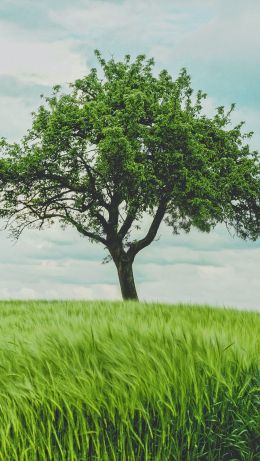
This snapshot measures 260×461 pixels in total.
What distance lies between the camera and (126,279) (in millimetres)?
26016

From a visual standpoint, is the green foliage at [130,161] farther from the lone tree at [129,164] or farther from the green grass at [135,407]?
the green grass at [135,407]

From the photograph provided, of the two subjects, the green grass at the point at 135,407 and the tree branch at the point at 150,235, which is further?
the tree branch at the point at 150,235

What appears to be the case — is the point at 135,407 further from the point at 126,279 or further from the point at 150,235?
the point at 150,235

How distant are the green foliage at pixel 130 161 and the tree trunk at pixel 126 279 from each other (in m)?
1.29

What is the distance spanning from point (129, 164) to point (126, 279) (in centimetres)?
613

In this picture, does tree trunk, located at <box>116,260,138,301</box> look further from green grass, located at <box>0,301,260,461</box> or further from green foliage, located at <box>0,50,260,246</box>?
green grass, located at <box>0,301,260,461</box>

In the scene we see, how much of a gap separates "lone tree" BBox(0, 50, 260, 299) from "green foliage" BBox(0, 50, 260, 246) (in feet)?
0.16

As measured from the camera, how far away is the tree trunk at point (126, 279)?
26016 millimetres

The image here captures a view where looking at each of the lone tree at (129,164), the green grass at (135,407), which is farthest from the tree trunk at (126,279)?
the green grass at (135,407)

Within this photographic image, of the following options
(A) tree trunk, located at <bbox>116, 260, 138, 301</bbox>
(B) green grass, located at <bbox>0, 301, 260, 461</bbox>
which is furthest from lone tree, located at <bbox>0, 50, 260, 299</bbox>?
(B) green grass, located at <bbox>0, 301, 260, 461</bbox>

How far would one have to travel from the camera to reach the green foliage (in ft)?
76.8

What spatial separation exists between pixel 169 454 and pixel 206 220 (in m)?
21.8

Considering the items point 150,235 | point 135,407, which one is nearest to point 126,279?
point 150,235

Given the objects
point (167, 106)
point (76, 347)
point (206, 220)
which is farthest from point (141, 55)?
point (76, 347)
